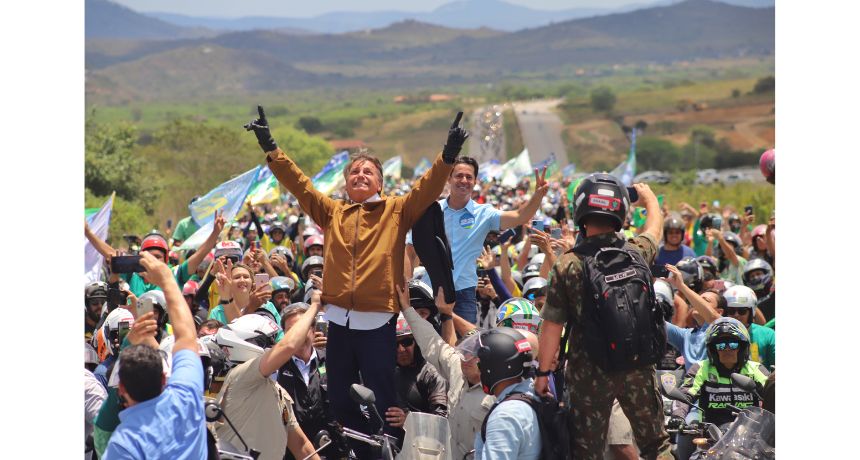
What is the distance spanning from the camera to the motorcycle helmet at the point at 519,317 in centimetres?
932

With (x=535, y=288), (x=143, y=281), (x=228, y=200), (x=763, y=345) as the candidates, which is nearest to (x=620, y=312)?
(x=763, y=345)

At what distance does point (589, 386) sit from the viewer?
6855mm

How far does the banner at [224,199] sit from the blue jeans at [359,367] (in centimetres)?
1022

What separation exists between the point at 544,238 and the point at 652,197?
8.30 feet

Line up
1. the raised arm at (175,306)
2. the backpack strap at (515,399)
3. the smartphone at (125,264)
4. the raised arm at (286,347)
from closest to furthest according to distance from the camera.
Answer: the raised arm at (175,306), the smartphone at (125,264), the backpack strap at (515,399), the raised arm at (286,347)

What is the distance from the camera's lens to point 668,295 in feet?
36.0

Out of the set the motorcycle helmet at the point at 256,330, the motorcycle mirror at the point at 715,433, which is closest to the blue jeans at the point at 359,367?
the motorcycle helmet at the point at 256,330

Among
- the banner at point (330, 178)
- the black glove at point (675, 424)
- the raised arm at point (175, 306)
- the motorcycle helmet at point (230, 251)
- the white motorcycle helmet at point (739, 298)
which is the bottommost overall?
the banner at point (330, 178)

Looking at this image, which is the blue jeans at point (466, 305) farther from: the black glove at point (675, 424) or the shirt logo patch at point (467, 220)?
the black glove at point (675, 424)

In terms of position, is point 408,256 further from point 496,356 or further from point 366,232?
point 496,356

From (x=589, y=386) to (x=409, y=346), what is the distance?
2353 millimetres

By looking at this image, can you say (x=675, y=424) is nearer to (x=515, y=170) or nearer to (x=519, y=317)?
(x=519, y=317)
